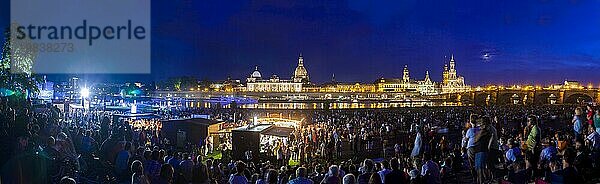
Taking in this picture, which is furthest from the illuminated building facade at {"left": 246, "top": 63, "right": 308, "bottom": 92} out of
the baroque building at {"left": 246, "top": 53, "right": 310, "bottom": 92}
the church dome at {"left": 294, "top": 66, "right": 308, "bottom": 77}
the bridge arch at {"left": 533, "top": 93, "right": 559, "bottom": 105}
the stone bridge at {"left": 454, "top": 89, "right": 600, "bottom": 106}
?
the bridge arch at {"left": 533, "top": 93, "right": 559, "bottom": 105}

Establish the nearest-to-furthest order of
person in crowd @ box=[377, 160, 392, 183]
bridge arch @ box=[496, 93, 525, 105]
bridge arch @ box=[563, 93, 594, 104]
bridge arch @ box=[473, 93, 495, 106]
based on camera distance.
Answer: person in crowd @ box=[377, 160, 392, 183], bridge arch @ box=[563, 93, 594, 104], bridge arch @ box=[473, 93, 495, 106], bridge arch @ box=[496, 93, 525, 105]

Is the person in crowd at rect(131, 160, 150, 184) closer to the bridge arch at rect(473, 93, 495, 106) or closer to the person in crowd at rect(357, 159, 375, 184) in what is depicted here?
the person in crowd at rect(357, 159, 375, 184)

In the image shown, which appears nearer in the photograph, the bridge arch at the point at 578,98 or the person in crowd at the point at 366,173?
the person in crowd at the point at 366,173

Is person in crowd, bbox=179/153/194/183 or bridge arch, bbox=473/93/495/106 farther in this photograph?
bridge arch, bbox=473/93/495/106

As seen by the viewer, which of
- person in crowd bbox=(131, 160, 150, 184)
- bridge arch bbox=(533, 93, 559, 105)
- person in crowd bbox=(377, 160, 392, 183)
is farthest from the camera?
bridge arch bbox=(533, 93, 559, 105)

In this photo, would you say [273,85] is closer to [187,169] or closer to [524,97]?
[524,97]

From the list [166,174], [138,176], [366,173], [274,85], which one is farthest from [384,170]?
[274,85]

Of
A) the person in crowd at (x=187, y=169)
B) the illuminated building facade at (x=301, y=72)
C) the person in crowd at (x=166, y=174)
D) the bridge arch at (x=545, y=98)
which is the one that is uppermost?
the illuminated building facade at (x=301, y=72)

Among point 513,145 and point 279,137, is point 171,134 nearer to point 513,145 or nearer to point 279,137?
point 279,137

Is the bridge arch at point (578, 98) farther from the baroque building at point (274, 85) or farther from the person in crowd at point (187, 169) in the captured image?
the person in crowd at point (187, 169)

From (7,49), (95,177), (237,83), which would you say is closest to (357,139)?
(95,177)

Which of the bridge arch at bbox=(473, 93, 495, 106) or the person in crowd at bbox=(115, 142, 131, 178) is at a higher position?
the person in crowd at bbox=(115, 142, 131, 178)

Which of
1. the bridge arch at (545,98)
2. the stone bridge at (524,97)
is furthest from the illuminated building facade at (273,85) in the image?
the bridge arch at (545,98)

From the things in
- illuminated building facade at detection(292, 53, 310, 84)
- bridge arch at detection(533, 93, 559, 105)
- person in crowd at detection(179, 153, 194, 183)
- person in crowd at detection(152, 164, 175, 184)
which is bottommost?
bridge arch at detection(533, 93, 559, 105)
